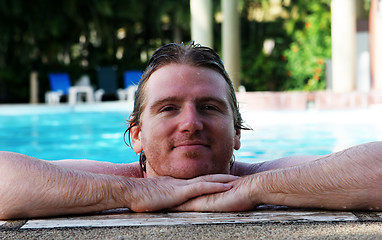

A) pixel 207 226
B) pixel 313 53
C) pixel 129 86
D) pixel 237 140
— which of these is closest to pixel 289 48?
pixel 313 53

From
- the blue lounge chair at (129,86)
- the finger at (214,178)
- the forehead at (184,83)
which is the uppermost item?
the forehead at (184,83)

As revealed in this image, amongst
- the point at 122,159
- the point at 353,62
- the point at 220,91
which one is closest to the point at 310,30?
the point at 353,62

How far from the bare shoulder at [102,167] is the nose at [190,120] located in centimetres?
64

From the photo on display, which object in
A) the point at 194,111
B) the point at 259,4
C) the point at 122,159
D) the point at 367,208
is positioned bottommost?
the point at 122,159

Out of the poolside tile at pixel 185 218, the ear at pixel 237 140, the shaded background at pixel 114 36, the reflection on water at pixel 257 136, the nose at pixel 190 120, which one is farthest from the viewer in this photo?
the shaded background at pixel 114 36

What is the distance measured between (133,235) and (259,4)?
16132 millimetres

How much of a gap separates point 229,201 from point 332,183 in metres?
0.40

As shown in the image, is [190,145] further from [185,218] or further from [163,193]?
[185,218]

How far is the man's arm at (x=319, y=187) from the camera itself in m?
1.97

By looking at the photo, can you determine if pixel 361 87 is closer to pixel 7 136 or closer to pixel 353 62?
pixel 353 62

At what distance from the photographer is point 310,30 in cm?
1256

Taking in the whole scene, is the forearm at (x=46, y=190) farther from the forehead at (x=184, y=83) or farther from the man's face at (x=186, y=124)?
the forehead at (x=184, y=83)

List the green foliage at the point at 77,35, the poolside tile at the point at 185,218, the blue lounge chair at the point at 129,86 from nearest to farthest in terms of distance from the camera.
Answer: the poolside tile at the point at 185,218, the blue lounge chair at the point at 129,86, the green foliage at the point at 77,35

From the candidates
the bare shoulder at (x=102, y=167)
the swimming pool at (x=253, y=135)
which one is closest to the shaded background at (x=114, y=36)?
the swimming pool at (x=253, y=135)
